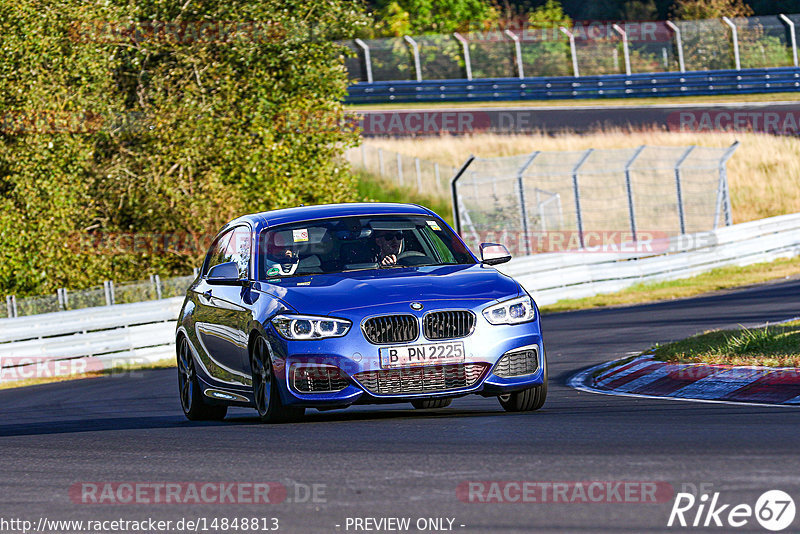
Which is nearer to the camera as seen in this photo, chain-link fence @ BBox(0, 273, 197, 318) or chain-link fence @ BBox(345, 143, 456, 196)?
chain-link fence @ BBox(0, 273, 197, 318)

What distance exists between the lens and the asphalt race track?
643 cm

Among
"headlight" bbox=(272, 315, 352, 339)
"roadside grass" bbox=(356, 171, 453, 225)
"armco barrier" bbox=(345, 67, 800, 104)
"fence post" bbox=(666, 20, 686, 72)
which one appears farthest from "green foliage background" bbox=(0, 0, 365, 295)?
"armco barrier" bbox=(345, 67, 800, 104)

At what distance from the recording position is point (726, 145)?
42.7 m

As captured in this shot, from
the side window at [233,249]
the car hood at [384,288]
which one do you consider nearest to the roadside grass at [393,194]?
the side window at [233,249]

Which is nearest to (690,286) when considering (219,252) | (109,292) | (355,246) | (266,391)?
(109,292)

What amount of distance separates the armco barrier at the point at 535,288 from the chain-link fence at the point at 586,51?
59.6 ft

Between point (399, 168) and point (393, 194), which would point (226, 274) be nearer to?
point (393, 194)

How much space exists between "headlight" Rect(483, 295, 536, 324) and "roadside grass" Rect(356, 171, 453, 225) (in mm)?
32611

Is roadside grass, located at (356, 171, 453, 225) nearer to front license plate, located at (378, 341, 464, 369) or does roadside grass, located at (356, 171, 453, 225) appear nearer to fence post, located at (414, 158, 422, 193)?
fence post, located at (414, 158, 422, 193)

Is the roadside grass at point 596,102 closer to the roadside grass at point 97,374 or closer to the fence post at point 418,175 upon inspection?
the fence post at point 418,175

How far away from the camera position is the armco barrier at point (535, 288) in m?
21.7

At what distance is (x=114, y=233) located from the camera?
3134 centimetres

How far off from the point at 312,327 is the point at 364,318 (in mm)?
359

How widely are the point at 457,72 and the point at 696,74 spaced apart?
10.1m
